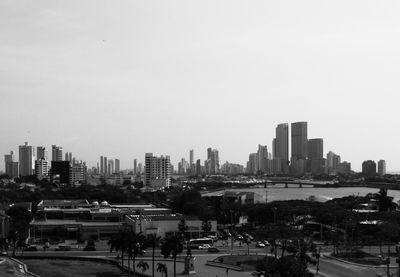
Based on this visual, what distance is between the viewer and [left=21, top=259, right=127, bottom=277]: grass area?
20984 mm

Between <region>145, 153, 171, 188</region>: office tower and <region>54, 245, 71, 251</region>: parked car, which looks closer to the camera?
<region>54, 245, 71, 251</region>: parked car

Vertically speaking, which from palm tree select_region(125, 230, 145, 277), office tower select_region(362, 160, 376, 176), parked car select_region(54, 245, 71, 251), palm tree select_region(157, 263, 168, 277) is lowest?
parked car select_region(54, 245, 71, 251)

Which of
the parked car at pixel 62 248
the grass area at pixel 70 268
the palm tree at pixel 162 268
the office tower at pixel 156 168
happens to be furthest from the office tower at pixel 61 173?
the palm tree at pixel 162 268

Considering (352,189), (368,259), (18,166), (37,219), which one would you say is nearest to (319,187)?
(352,189)

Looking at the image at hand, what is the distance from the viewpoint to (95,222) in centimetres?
3747

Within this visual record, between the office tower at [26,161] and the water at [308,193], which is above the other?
the office tower at [26,161]

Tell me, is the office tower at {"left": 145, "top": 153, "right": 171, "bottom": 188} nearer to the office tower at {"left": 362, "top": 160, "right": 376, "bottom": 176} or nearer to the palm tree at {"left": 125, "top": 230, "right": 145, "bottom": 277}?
the office tower at {"left": 362, "top": 160, "right": 376, "bottom": 176}

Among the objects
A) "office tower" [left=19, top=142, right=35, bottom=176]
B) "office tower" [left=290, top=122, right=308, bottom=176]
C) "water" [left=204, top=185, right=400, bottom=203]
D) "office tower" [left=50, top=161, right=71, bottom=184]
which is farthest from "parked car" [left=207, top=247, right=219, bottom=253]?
"office tower" [left=290, top=122, right=308, bottom=176]

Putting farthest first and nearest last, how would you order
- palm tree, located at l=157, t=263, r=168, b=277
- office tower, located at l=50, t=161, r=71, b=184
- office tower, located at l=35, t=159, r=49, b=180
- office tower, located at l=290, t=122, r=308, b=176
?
office tower, located at l=290, t=122, r=308, b=176, office tower, located at l=35, t=159, r=49, b=180, office tower, located at l=50, t=161, r=71, b=184, palm tree, located at l=157, t=263, r=168, b=277

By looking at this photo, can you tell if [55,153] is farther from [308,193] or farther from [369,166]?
[369,166]

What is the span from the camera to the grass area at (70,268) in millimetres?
20984

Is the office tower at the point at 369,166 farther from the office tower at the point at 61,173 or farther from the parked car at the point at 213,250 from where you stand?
the parked car at the point at 213,250

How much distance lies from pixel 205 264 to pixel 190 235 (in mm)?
9145

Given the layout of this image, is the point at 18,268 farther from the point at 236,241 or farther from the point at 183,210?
the point at 183,210
